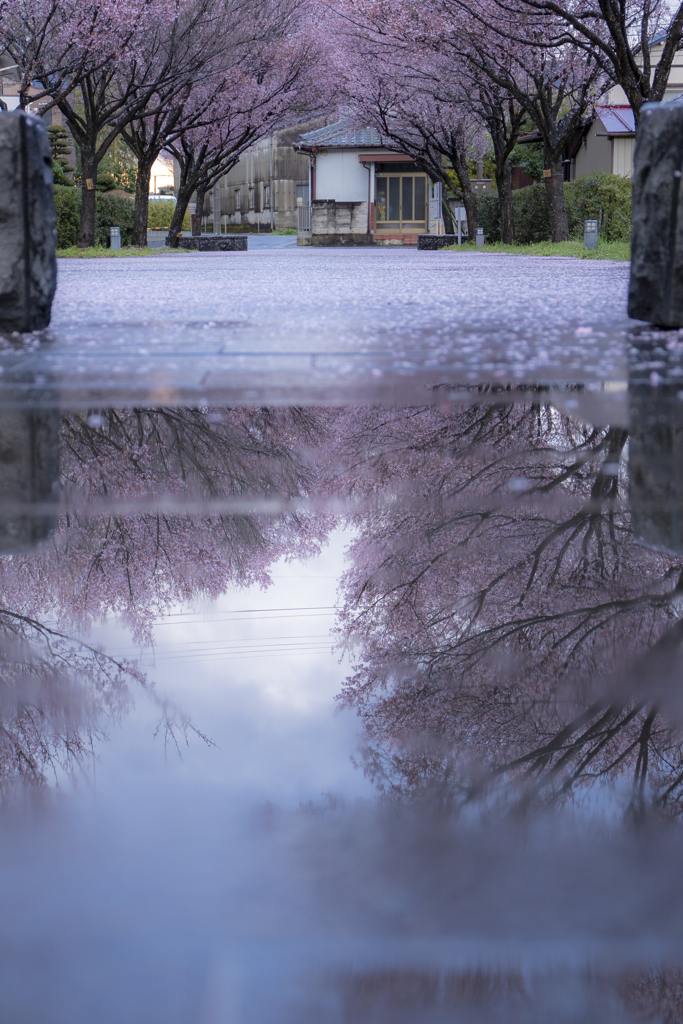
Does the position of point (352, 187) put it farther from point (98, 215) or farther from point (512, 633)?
point (512, 633)

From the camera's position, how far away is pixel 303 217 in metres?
48.7

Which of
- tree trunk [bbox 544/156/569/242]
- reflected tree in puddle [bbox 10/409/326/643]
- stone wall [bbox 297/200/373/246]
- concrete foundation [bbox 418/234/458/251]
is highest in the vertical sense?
stone wall [bbox 297/200/373/246]

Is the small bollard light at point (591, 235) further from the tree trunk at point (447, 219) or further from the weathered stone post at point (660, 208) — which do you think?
the tree trunk at point (447, 219)

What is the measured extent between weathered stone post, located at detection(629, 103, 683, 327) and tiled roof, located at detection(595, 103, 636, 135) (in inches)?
1454

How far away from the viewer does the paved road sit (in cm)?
502

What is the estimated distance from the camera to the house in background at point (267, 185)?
6925 cm

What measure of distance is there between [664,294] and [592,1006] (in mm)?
6336

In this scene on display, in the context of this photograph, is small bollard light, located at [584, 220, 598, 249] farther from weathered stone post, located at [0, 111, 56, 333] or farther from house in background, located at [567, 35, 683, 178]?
house in background, located at [567, 35, 683, 178]

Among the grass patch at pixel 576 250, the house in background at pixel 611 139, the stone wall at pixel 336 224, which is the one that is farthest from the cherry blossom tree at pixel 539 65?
the stone wall at pixel 336 224

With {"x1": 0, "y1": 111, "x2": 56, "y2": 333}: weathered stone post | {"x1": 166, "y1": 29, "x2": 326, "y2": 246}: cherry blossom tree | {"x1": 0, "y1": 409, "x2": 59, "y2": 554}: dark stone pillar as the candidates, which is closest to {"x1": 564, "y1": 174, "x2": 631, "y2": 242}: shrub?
{"x1": 166, "y1": 29, "x2": 326, "y2": 246}: cherry blossom tree

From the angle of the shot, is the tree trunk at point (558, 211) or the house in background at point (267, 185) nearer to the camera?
the tree trunk at point (558, 211)

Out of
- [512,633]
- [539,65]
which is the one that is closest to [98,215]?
[539,65]

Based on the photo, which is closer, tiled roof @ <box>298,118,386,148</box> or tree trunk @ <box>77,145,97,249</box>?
tree trunk @ <box>77,145,97,249</box>

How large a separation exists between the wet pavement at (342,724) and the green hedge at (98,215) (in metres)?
29.1
